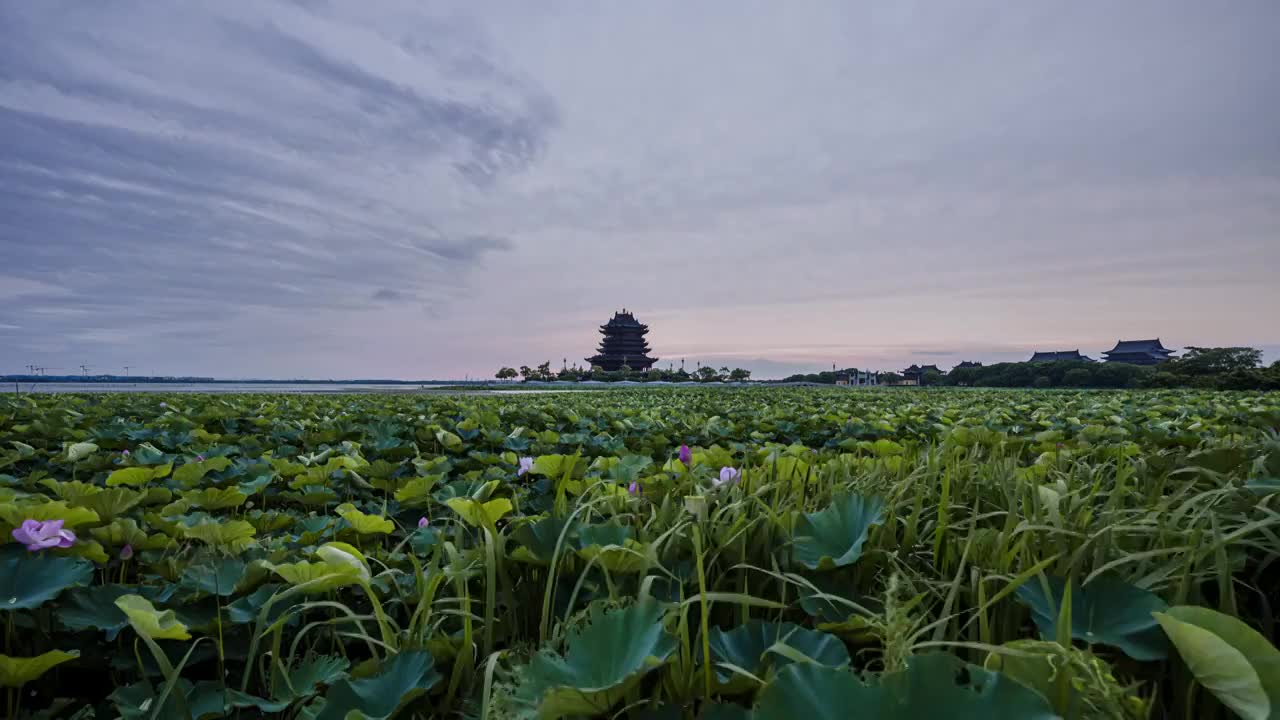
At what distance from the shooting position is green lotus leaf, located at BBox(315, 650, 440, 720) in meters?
0.87

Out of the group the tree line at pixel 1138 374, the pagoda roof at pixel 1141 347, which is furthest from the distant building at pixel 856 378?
the pagoda roof at pixel 1141 347

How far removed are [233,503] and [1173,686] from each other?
234 cm

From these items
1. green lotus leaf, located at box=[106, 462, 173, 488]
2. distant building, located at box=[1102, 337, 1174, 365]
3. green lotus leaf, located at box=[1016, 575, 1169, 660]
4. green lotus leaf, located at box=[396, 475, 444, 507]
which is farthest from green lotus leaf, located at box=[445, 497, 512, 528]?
distant building, located at box=[1102, 337, 1174, 365]

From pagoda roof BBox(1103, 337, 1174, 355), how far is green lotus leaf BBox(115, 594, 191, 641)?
261ft

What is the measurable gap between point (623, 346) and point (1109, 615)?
66761mm

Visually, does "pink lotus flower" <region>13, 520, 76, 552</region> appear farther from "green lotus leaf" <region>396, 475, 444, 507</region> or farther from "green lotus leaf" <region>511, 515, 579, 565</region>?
"green lotus leaf" <region>511, 515, 579, 565</region>

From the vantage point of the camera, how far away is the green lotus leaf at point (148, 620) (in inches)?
37.4

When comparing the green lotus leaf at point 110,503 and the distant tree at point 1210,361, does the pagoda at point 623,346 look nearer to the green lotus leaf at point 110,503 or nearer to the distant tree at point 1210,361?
the distant tree at point 1210,361

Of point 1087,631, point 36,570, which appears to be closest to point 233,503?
point 36,570

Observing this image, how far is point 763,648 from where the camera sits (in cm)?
92

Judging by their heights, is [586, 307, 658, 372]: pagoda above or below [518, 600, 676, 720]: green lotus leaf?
above

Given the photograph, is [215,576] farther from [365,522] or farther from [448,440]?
[448,440]

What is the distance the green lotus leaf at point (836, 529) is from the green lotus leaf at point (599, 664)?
444 millimetres

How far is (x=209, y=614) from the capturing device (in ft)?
3.97
